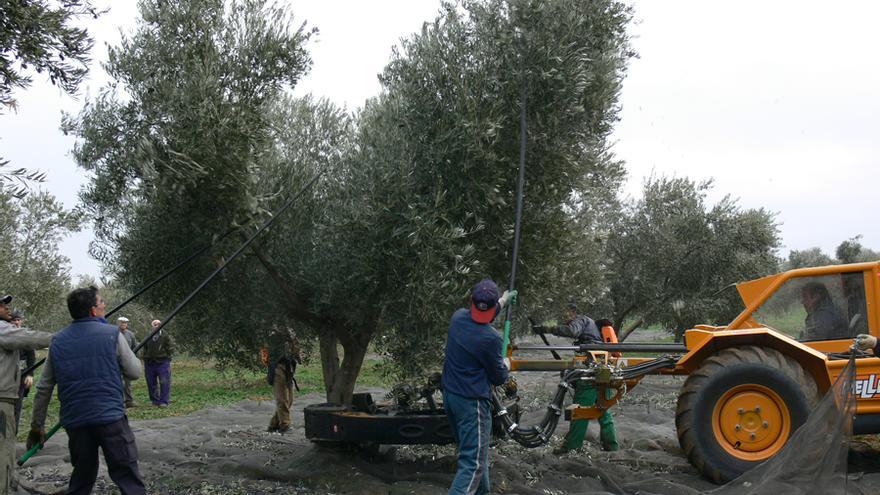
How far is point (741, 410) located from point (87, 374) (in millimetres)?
6715

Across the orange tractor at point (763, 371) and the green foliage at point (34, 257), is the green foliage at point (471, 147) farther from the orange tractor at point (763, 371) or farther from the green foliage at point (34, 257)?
the green foliage at point (34, 257)

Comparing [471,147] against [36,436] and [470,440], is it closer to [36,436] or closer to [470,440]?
[470,440]

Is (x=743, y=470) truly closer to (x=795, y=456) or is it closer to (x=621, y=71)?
(x=795, y=456)

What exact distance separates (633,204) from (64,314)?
79.6 ft

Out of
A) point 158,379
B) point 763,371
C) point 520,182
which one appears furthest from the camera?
point 158,379

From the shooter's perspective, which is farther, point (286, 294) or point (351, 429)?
point (286, 294)

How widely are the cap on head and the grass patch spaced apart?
6.11 m

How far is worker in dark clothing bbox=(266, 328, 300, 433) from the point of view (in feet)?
37.2

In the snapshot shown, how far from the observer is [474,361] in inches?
263

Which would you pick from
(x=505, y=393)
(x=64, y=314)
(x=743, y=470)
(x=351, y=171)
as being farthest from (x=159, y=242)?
(x=64, y=314)

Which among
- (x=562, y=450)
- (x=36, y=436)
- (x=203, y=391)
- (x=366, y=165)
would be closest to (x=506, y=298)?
(x=366, y=165)

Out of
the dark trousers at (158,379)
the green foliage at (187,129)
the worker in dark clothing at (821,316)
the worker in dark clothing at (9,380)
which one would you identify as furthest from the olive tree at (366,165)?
the dark trousers at (158,379)

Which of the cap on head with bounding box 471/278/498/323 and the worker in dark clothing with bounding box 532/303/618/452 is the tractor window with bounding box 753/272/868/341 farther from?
the cap on head with bounding box 471/278/498/323

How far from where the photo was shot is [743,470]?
27.3 feet
